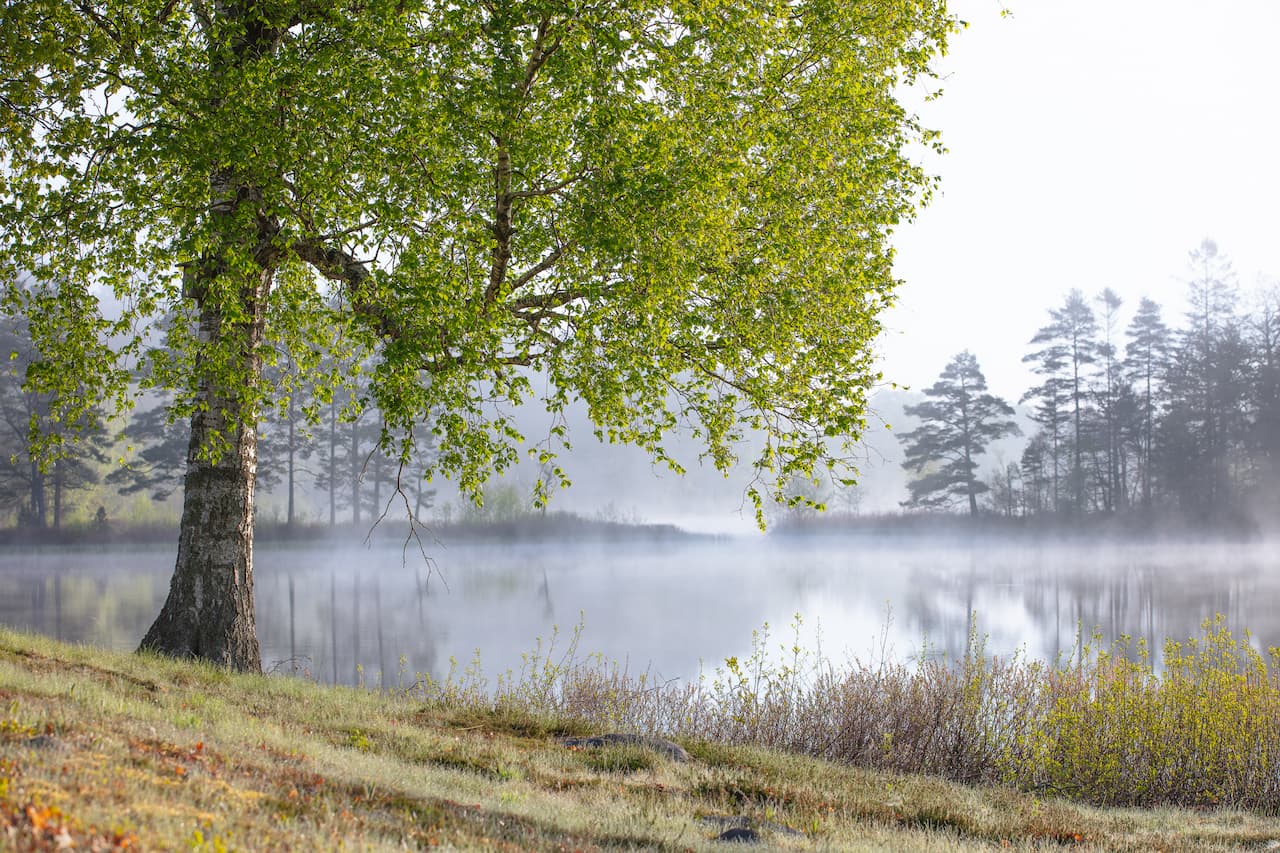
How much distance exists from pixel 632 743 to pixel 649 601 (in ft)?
74.1

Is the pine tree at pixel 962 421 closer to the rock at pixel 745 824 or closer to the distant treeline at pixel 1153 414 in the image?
the distant treeline at pixel 1153 414

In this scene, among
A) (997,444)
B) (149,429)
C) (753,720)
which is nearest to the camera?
(753,720)

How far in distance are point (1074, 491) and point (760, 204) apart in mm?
52778

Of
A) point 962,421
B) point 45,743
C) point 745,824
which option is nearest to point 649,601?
point 745,824

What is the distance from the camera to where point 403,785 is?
6309 mm

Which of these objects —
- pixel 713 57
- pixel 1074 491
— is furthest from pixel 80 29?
pixel 1074 491

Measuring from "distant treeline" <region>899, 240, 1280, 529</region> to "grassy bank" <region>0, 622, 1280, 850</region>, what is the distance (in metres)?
45.1

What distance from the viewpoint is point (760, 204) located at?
10.8 meters

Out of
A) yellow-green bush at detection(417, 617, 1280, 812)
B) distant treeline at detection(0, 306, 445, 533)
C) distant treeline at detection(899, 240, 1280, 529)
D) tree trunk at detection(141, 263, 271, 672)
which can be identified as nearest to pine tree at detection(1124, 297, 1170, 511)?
distant treeline at detection(899, 240, 1280, 529)

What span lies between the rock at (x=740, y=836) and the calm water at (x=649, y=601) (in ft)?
22.1

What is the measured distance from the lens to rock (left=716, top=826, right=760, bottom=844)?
6.14 metres

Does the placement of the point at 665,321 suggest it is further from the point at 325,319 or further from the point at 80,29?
the point at 80,29

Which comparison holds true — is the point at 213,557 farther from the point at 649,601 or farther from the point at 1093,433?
the point at 1093,433

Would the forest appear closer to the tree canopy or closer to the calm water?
the calm water
